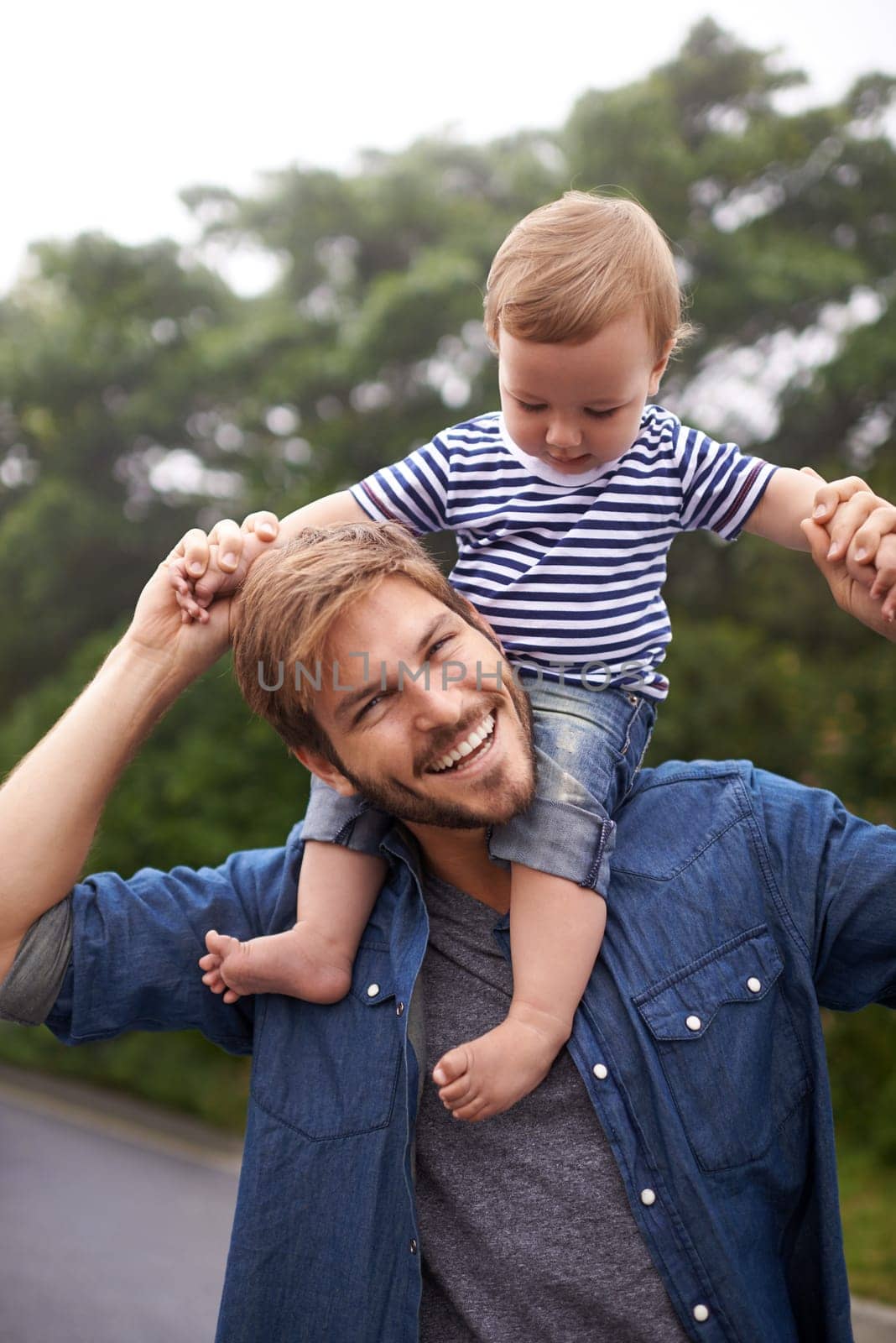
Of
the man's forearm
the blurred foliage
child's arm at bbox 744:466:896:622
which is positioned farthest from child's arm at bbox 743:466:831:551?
the blurred foliage

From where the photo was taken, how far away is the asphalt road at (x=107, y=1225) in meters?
4.59

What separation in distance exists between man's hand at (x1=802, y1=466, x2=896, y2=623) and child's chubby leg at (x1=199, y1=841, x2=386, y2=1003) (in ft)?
2.57

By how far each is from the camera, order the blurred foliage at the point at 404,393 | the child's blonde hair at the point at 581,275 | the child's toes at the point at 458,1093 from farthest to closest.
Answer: the blurred foliage at the point at 404,393, the child's blonde hair at the point at 581,275, the child's toes at the point at 458,1093

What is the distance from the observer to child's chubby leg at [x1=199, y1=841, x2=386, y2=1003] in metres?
1.60

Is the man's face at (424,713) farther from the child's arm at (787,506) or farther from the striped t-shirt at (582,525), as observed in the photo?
the child's arm at (787,506)

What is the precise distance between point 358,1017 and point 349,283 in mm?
5852

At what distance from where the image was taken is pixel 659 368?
167 cm

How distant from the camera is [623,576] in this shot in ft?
5.36

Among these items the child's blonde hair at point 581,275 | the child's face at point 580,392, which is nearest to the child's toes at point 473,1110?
Result: the child's face at point 580,392

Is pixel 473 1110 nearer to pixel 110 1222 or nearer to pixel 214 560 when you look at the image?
pixel 214 560

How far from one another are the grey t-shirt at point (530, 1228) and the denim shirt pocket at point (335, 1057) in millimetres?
70

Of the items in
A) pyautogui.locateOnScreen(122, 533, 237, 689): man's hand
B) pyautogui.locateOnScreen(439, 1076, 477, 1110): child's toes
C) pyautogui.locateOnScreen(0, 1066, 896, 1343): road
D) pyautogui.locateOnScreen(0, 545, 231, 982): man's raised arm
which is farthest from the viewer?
pyautogui.locateOnScreen(0, 1066, 896, 1343): road

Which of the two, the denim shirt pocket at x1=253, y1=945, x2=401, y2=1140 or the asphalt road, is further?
the asphalt road

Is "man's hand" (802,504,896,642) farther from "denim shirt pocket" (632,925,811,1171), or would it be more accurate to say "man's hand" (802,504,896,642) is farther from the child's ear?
"denim shirt pocket" (632,925,811,1171)
